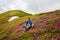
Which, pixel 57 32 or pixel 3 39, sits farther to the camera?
pixel 3 39

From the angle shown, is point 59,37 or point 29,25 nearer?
point 59,37

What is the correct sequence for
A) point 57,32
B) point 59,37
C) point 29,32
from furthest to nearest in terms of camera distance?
1. point 29,32
2. point 57,32
3. point 59,37

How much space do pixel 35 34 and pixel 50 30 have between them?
12.3ft

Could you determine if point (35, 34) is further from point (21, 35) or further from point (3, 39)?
point (3, 39)

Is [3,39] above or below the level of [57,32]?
below

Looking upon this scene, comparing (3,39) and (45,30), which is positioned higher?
(45,30)

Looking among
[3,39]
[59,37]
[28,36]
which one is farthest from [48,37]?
[3,39]

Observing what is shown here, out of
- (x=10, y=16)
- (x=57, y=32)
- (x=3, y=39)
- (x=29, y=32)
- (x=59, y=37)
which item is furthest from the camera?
(x=10, y=16)

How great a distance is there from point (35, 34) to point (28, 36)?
5.83 feet

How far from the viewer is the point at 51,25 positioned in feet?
162

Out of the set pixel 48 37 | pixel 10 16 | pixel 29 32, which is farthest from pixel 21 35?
pixel 10 16

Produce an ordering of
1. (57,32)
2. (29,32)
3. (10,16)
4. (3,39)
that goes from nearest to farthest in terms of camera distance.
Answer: (57,32)
(29,32)
(3,39)
(10,16)

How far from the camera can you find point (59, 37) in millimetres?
41250

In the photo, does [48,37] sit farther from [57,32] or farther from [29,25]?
[29,25]
